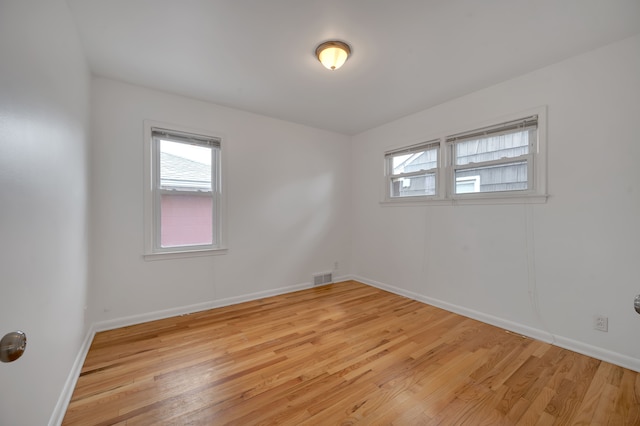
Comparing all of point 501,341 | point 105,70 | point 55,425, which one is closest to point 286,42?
point 105,70

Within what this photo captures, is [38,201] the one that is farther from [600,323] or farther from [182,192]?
[600,323]

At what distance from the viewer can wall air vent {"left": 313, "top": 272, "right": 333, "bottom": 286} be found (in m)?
4.21

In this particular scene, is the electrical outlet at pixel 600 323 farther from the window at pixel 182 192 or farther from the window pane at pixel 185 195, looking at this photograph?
the window pane at pixel 185 195

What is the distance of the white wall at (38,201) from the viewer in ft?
3.30

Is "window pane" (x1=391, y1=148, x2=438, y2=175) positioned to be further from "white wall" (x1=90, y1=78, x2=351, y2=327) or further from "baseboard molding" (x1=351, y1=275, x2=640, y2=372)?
"baseboard molding" (x1=351, y1=275, x2=640, y2=372)

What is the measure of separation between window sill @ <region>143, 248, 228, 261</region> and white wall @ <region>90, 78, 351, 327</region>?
0.05 meters

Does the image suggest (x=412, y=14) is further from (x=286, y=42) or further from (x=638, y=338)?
(x=638, y=338)

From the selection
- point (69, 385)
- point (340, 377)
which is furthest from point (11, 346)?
point (340, 377)

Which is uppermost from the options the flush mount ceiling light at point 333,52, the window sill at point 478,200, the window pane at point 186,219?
the flush mount ceiling light at point 333,52

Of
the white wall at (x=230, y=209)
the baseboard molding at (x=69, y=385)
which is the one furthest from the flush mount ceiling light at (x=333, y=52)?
the baseboard molding at (x=69, y=385)

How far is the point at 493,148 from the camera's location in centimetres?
288

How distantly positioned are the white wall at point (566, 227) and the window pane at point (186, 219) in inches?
118

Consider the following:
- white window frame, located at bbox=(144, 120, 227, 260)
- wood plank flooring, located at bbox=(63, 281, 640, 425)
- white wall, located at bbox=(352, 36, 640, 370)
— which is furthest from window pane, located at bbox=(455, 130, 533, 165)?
white window frame, located at bbox=(144, 120, 227, 260)

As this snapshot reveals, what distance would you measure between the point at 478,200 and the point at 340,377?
241cm
